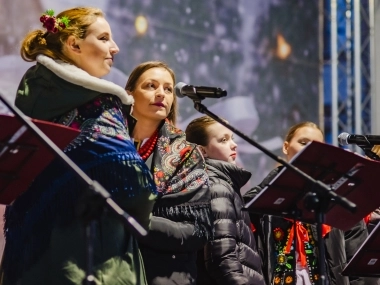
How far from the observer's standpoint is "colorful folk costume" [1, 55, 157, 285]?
2.72 meters

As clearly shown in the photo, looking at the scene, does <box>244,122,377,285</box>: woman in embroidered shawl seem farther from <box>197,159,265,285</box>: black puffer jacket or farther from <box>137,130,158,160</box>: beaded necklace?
<box>137,130,158,160</box>: beaded necklace

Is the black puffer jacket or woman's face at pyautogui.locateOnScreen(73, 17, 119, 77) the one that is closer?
woman's face at pyautogui.locateOnScreen(73, 17, 119, 77)

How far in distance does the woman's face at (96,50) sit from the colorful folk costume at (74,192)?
0.45 ft

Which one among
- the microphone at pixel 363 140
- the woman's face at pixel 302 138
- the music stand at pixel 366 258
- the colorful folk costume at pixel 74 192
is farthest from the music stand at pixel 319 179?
the woman's face at pixel 302 138

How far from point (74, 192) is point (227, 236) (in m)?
1.20

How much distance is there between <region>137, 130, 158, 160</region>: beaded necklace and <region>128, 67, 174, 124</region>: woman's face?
90mm

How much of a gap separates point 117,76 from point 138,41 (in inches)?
15.6

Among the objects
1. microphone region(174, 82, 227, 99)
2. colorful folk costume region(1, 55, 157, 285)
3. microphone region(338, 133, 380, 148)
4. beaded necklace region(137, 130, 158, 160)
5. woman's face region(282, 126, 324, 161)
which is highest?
woman's face region(282, 126, 324, 161)

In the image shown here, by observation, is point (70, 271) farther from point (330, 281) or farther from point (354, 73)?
point (354, 73)

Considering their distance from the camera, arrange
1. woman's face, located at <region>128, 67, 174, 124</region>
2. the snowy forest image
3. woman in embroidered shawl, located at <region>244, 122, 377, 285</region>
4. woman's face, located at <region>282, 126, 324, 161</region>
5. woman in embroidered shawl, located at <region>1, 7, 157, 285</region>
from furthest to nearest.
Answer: the snowy forest image, woman's face, located at <region>282, 126, 324, 161</region>, woman in embroidered shawl, located at <region>244, 122, 377, 285</region>, woman's face, located at <region>128, 67, 174, 124</region>, woman in embroidered shawl, located at <region>1, 7, 157, 285</region>

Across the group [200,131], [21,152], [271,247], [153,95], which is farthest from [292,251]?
[21,152]

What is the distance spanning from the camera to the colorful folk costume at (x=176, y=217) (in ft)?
10.7

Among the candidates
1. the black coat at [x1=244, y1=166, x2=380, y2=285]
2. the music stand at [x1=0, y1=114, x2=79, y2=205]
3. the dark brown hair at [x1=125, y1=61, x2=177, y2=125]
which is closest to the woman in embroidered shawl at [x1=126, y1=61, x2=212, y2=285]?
the dark brown hair at [x1=125, y1=61, x2=177, y2=125]

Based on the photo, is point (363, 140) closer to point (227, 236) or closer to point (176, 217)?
point (227, 236)
